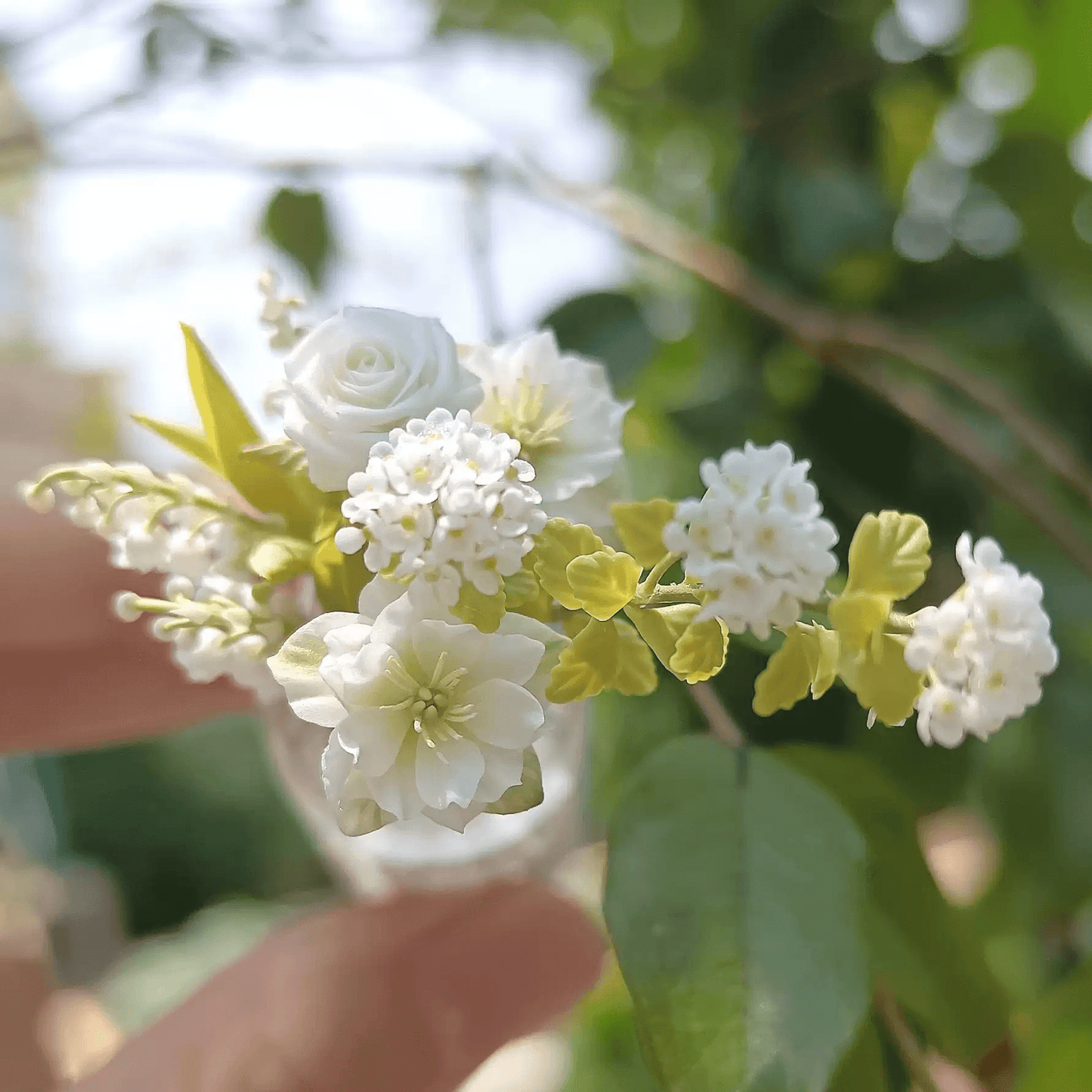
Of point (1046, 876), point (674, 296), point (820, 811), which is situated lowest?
point (1046, 876)

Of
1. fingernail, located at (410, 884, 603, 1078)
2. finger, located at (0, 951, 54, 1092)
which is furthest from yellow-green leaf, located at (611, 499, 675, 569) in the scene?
finger, located at (0, 951, 54, 1092)

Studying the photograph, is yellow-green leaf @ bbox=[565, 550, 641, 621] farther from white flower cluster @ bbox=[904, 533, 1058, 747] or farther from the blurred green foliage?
the blurred green foliage

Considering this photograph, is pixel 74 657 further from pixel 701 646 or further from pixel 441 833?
pixel 701 646

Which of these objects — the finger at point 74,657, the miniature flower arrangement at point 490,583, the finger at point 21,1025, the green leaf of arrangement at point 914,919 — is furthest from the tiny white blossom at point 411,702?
the finger at point 21,1025

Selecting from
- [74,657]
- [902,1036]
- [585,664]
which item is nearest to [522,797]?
[585,664]

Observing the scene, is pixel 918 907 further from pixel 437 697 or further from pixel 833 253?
pixel 833 253

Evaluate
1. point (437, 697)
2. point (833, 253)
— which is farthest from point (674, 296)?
point (437, 697)
